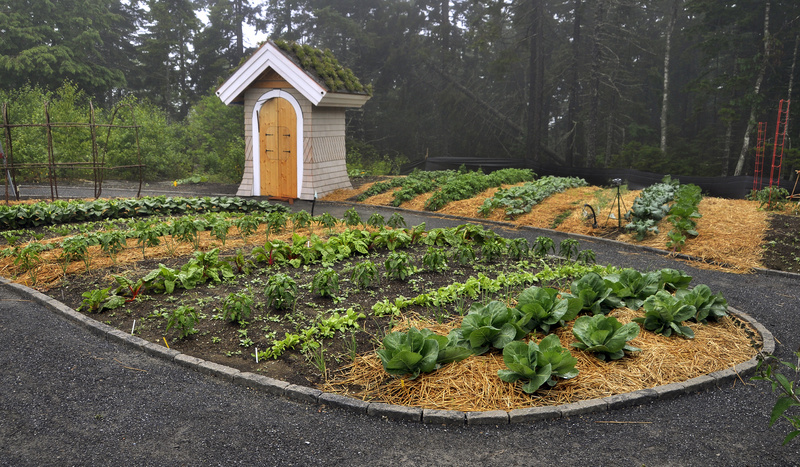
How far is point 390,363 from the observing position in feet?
12.4

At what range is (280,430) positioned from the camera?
3.32 m

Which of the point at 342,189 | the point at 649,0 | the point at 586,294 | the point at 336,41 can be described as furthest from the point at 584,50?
the point at 586,294

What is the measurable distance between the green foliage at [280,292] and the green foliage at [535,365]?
2.11 meters

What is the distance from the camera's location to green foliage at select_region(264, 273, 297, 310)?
495 centimetres

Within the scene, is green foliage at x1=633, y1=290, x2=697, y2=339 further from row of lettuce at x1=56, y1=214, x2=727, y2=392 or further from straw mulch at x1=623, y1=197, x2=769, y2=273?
straw mulch at x1=623, y1=197, x2=769, y2=273

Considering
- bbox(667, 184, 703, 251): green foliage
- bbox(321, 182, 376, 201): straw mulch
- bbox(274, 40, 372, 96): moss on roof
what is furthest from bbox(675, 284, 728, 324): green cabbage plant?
bbox(274, 40, 372, 96): moss on roof

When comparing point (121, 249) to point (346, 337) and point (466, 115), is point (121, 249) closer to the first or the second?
point (346, 337)

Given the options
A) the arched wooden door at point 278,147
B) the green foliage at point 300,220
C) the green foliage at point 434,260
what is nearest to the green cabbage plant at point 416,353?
the green foliage at point 434,260

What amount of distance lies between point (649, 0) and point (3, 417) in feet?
95.2

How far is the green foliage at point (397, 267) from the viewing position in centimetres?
588

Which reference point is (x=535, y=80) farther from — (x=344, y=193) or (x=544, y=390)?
(x=544, y=390)

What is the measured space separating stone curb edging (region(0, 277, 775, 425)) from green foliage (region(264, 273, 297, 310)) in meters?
0.96

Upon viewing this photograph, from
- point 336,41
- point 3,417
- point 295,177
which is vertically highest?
point 336,41

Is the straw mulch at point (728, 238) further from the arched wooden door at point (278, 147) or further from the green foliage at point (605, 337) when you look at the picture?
the arched wooden door at point (278, 147)
